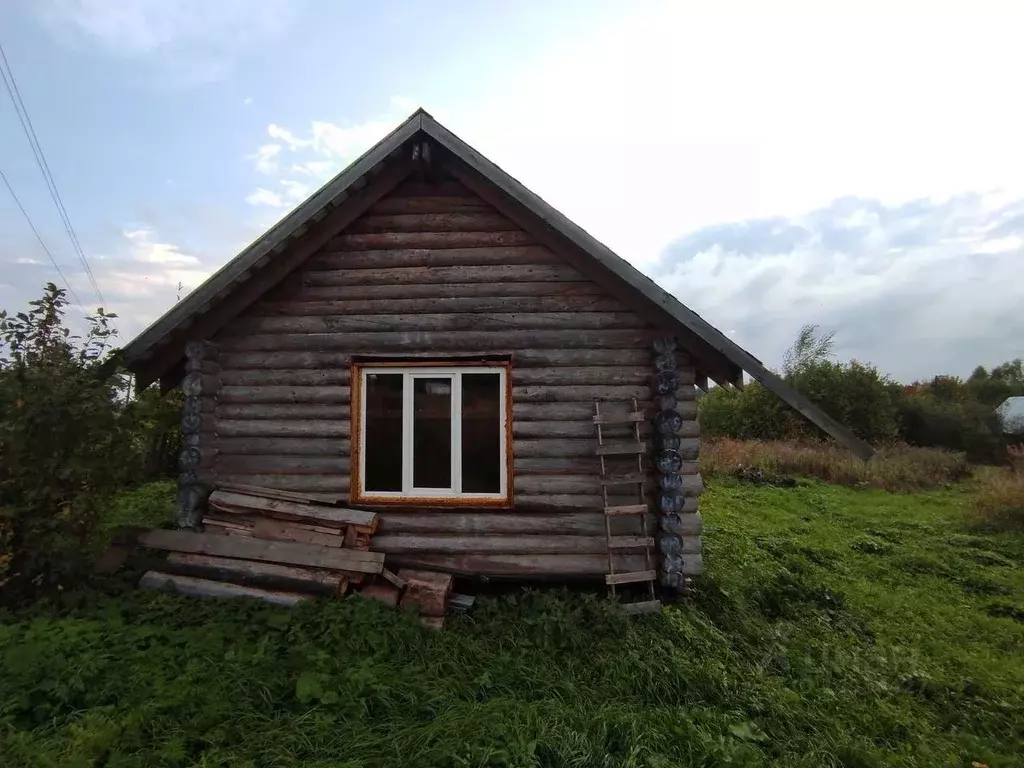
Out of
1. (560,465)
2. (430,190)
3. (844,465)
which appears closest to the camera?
(560,465)

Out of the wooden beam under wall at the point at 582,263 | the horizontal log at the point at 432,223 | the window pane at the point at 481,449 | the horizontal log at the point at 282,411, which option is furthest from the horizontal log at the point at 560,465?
the horizontal log at the point at 432,223

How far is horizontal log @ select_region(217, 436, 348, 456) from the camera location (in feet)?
24.3

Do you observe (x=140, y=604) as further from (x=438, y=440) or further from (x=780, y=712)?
(x=780, y=712)

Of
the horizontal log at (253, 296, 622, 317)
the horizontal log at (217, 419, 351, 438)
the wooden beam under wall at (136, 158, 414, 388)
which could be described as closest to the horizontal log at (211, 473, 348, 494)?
the horizontal log at (217, 419, 351, 438)

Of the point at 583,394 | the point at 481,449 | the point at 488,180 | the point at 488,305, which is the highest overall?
the point at 488,180

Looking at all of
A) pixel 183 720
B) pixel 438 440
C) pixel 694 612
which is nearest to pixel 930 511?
pixel 694 612

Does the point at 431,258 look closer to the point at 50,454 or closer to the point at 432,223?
the point at 432,223

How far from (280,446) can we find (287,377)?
0.85 metres

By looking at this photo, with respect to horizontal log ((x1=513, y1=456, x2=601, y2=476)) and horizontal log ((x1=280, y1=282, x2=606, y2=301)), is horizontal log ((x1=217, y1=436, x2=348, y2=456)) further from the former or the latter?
horizontal log ((x1=513, y1=456, x2=601, y2=476))

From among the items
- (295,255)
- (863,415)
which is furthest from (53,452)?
(863,415)

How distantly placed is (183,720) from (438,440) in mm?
3758

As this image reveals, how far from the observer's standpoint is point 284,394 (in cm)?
750

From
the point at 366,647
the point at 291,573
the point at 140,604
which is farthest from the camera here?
the point at 291,573

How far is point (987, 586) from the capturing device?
30.3 ft
